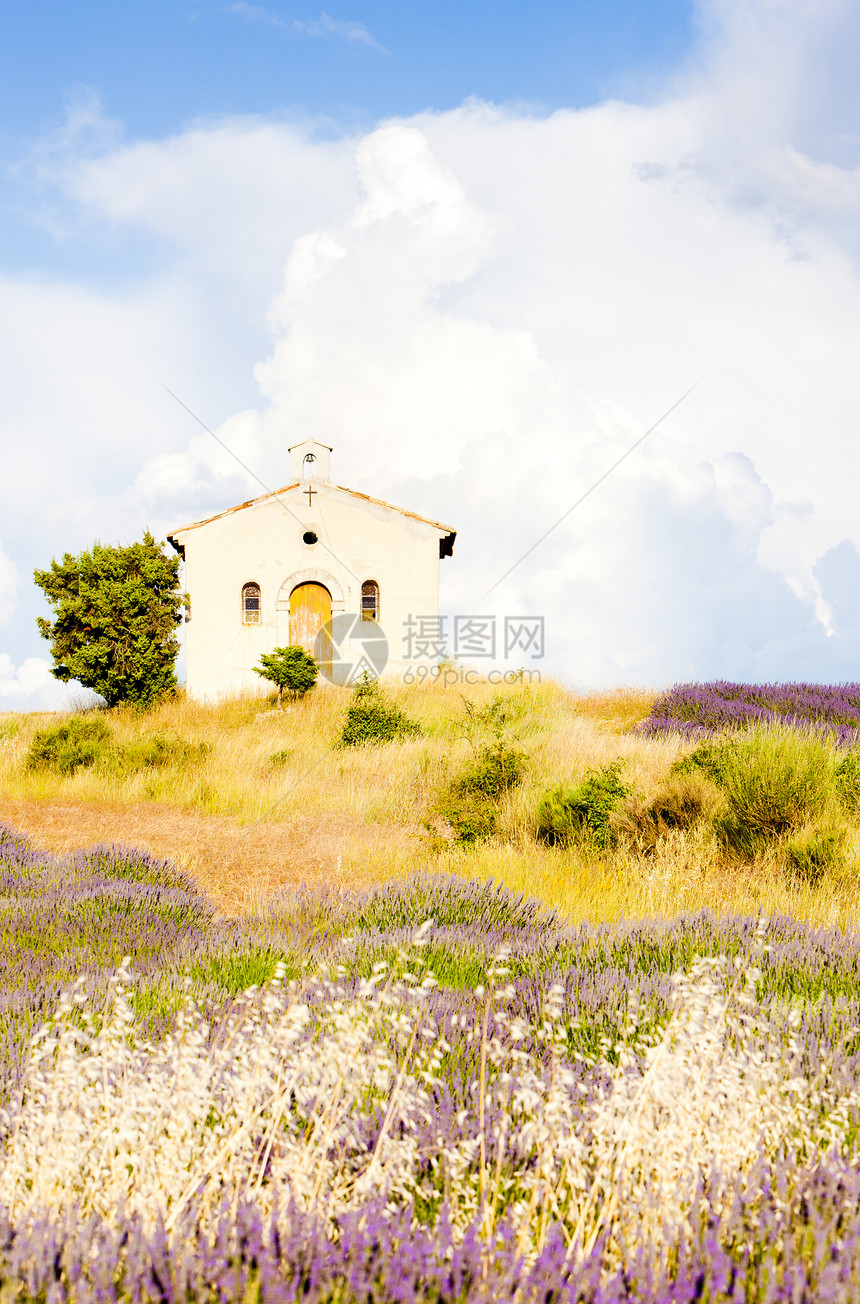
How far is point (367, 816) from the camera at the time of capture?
9203 millimetres

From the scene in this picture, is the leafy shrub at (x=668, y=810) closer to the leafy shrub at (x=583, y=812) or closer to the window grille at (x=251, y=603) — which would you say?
the leafy shrub at (x=583, y=812)

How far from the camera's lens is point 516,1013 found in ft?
10.6

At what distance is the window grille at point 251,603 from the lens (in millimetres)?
21594

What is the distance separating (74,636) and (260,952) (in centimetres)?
1684

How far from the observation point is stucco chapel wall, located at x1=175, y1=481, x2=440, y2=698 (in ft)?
69.8

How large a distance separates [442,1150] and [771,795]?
604cm

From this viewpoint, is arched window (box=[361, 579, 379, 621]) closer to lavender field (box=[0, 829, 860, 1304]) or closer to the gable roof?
the gable roof

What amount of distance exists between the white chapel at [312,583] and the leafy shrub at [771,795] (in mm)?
14269

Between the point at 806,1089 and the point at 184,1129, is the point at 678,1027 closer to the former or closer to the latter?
the point at 806,1089

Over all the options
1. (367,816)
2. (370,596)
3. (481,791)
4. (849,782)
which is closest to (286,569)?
(370,596)

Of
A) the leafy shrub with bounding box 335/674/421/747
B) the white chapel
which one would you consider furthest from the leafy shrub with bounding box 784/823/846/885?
the white chapel

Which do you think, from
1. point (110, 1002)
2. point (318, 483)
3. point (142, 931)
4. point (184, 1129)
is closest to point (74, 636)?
point (318, 483)

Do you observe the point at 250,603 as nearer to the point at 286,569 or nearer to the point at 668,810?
the point at 286,569

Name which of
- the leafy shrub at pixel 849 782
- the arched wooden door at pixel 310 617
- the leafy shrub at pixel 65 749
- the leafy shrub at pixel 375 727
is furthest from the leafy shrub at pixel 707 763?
the arched wooden door at pixel 310 617
